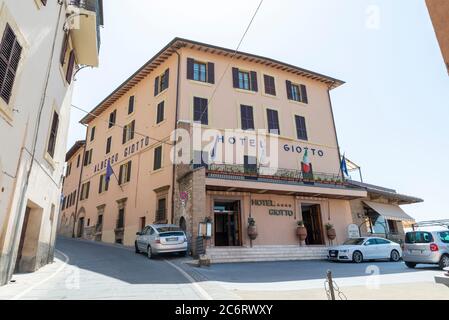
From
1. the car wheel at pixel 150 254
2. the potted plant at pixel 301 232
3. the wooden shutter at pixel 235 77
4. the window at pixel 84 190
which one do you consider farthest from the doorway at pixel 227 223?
the window at pixel 84 190

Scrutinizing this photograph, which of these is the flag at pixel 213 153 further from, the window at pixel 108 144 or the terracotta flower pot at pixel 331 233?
the window at pixel 108 144

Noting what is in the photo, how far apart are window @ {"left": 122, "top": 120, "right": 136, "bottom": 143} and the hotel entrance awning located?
18.7 m

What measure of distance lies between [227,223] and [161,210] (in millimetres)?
4153

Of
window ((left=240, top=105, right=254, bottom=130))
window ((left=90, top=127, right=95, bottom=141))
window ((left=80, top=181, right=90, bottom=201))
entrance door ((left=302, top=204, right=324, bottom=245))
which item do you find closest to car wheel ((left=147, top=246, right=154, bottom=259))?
window ((left=240, top=105, right=254, bottom=130))

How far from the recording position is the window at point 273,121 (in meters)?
21.6

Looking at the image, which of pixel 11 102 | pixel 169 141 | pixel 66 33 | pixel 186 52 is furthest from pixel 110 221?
pixel 11 102

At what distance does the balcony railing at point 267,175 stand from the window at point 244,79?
6320 millimetres

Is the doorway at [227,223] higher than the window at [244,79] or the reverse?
the reverse

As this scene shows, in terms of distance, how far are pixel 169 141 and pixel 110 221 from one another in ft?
30.9

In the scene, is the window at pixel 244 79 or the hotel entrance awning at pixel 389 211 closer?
the hotel entrance awning at pixel 389 211

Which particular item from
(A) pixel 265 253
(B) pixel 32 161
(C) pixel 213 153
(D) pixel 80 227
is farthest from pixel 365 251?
(D) pixel 80 227

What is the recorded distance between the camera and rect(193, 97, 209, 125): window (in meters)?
19.4
